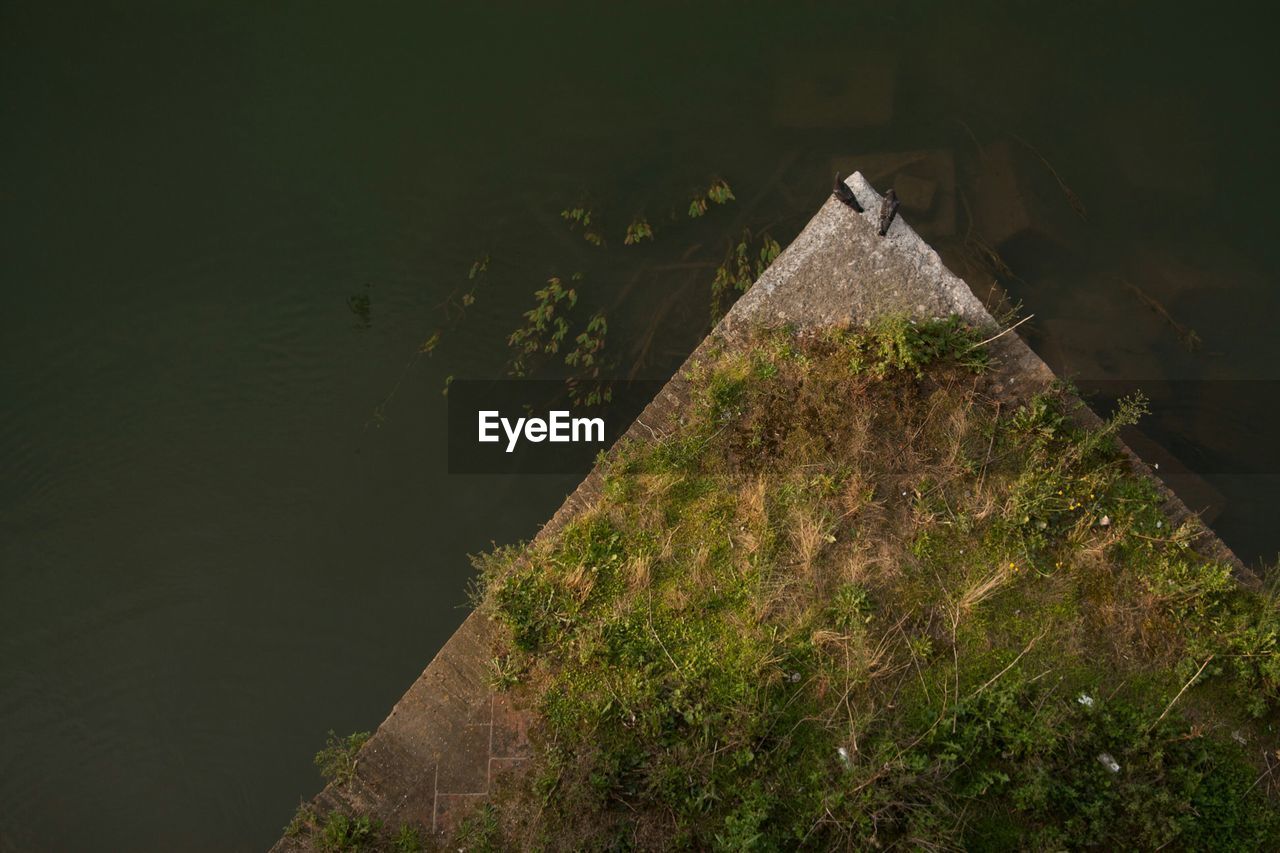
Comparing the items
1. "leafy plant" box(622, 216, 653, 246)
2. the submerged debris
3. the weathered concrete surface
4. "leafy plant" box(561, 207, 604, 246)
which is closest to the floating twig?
the weathered concrete surface

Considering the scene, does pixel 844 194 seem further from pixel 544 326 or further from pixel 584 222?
pixel 544 326

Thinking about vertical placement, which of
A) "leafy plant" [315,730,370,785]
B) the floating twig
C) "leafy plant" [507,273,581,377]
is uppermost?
the floating twig

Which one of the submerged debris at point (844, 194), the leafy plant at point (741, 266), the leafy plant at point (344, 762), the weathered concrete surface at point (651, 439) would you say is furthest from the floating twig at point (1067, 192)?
the leafy plant at point (344, 762)

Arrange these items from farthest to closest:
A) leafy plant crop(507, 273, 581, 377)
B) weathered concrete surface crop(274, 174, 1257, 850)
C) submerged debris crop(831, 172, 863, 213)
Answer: leafy plant crop(507, 273, 581, 377)
submerged debris crop(831, 172, 863, 213)
weathered concrete surface crop(274, 174, 1257, 850)

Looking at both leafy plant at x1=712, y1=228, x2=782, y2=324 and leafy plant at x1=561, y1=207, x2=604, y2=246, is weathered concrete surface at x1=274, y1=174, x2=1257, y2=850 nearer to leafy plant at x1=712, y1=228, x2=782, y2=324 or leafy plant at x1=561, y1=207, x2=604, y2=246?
leafy plant at x1=712, y1=228, x2=782, y2=324

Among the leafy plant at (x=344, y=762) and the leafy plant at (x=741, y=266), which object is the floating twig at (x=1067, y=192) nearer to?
the leafy plant at (x=741, y=266)

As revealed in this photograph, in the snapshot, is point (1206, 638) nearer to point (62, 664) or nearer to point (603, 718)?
point (603, 718)

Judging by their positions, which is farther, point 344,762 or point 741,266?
point 741,266

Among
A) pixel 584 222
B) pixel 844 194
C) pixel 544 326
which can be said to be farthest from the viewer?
pixel 584 222

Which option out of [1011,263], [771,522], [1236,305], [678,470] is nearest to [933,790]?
[771,522]

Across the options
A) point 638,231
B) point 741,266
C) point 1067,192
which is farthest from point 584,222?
point 1067,192
